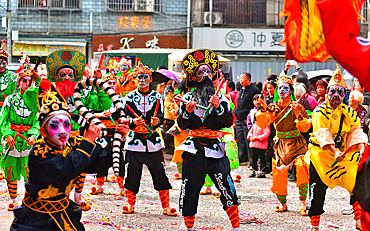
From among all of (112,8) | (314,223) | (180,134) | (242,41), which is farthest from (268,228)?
(112,8)

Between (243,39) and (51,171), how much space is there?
17.4 m

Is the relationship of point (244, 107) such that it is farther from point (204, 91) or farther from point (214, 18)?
point (214, 18)

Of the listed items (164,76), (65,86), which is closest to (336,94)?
(65,86)

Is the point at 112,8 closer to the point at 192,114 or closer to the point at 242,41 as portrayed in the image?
the point at 242,41

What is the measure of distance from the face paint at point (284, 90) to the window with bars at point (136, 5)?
48.8 ft

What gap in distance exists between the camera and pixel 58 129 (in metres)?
3.98

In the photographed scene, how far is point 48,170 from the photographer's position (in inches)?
155

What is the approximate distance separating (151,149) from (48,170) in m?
3.11

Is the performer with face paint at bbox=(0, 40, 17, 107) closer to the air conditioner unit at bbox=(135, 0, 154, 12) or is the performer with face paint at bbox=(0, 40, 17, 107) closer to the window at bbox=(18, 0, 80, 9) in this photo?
the air conditioner unit at bbox=(135, 0, 154, 12)

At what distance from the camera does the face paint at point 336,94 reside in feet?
18.6

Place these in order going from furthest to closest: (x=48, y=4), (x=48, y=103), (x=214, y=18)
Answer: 1. (x=48, y=4)
2. (x=214, y=18)
3. (x=48, y=103)

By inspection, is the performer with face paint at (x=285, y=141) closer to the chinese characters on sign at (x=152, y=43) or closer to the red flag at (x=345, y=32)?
the red flag at (x=345, y=32)

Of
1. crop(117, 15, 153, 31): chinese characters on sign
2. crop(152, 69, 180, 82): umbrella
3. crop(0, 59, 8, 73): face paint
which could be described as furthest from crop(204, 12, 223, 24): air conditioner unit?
crop(0, 59, 8, 73): face paint

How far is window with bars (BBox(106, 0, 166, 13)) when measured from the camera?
2131 cm
